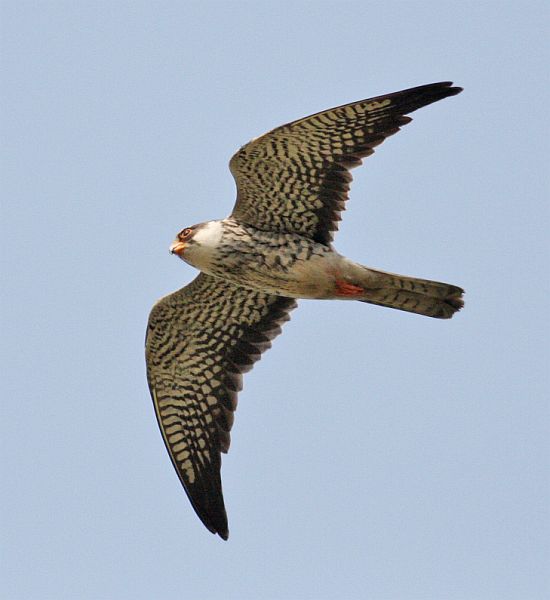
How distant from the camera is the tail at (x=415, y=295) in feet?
35.8

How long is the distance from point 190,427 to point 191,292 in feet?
4.41

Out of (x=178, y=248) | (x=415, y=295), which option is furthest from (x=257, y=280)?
(x=415, y=295)

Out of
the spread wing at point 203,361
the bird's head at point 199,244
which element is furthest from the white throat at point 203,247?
the spread wing at point 203,361

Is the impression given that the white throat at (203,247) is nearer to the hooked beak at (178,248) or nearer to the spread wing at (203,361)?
the hooked beak at (178,248)

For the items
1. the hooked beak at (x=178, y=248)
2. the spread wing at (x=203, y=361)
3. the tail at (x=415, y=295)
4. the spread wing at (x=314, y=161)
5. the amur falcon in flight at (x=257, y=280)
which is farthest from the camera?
the spread wing at (x=203, y=361)

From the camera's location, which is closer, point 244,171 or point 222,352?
point 244,171

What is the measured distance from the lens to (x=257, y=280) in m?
11.1

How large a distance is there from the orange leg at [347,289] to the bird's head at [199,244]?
115 centimetres

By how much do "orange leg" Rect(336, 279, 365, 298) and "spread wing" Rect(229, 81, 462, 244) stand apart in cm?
44

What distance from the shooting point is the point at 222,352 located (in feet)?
39.8

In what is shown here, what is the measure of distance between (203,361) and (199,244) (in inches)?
63.2

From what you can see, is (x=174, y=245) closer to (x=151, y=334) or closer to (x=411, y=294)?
(x=151, y=334)

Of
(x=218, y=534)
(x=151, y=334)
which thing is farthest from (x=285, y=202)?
(x=218, y=534)

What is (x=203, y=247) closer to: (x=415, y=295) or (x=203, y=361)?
(x=203, y=361)
